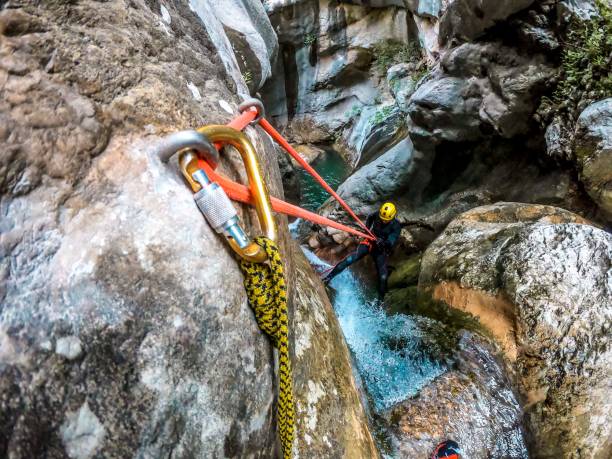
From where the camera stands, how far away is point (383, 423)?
10.3 ft

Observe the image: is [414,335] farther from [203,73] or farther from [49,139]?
[49,139]

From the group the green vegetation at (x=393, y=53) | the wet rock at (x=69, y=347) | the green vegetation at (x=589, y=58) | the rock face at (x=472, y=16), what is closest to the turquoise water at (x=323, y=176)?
the green vegetation at (x=393, y=53)

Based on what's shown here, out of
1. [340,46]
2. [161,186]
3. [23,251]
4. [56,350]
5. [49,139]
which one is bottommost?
[340,46]

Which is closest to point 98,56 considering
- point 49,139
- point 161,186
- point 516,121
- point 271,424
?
point 49,139

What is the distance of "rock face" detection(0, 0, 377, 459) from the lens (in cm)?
95

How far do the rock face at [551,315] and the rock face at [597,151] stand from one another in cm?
174

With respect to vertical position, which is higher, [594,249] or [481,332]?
[594,249]

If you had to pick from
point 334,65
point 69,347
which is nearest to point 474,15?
point 69,347

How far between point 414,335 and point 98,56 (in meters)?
4.01

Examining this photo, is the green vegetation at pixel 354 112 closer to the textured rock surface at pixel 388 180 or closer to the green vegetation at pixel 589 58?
the textured rock surface at pixel 388 180

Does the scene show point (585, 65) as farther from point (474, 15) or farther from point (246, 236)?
point (246, 236)

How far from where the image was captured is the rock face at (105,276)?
95 cm

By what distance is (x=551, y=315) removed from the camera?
329 cm

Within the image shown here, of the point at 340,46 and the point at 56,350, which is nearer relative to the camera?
the point at 56,350
